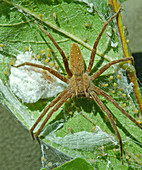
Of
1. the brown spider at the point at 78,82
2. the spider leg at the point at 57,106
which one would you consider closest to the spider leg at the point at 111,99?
the brown spider at the point at 78,82

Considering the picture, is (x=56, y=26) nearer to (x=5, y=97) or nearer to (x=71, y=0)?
(x=71, y=0)

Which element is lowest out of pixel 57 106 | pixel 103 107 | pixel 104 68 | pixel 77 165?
pixel 77 165

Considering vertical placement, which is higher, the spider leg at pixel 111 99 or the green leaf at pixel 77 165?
the spider leg at pixel 111 99

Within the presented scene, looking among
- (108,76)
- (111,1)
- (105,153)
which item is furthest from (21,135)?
(111,1)

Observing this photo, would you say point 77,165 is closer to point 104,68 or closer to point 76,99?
point 76,99

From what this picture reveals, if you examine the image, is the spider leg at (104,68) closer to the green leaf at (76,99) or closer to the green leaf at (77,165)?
the green leaf at (76,99)

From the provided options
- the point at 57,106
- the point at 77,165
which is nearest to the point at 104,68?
the point at 57,106

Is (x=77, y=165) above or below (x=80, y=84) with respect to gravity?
below

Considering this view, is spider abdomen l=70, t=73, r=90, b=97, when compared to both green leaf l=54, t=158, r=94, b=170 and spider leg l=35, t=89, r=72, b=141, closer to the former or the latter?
spider leg l=35, t=89, r=72, b=141
